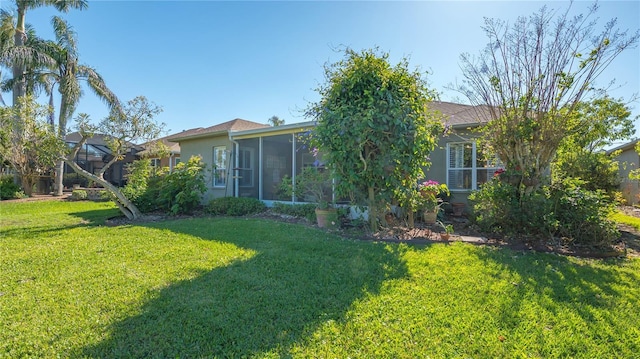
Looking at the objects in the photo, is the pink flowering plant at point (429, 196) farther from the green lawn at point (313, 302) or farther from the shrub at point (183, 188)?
the shrub at point (183, 188)

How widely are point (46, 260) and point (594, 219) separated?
9.10 m

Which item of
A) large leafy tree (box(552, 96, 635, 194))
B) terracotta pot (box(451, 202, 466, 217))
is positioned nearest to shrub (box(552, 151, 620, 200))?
large leafy tree (box(552, 96, 635, 194))

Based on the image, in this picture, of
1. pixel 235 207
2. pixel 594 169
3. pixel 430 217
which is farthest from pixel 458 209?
pixel 594 169

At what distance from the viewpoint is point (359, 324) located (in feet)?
9.21

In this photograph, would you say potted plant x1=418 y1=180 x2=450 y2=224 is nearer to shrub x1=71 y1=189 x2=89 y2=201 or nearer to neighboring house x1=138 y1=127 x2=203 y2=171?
neighboring house x1=138 y1=127 x2=203 y2=171

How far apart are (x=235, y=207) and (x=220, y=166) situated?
3133mm

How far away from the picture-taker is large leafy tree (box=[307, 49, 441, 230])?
225 inches

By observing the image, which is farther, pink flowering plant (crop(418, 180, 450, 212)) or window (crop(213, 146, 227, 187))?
window (crop(213, 146, 227, 187))

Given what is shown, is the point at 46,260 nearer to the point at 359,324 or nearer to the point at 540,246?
the point at 359,324

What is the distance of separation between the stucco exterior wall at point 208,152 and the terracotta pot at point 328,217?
531 centimetres

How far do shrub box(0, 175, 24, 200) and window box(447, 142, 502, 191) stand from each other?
1917 centimetres

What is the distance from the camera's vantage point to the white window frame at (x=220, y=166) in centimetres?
1173

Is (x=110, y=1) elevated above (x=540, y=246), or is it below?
above

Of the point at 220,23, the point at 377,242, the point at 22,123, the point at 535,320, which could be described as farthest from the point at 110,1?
the point at 535,320
